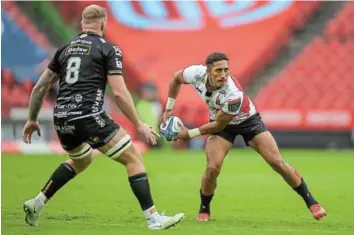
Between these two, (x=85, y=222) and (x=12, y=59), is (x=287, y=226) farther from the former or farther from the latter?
(x=12, y=59)

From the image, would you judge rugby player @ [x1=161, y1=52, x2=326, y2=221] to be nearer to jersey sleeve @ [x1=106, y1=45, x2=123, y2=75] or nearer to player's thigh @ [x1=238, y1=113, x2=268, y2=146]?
player's thigh @ [x1=238, y1=113, x2=268, y2=146]

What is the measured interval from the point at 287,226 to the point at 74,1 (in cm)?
→ 2063

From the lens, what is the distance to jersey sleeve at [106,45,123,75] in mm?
8352

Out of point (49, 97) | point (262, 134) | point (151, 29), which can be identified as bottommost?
point (262, 134)

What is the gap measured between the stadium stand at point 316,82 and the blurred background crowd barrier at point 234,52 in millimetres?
32

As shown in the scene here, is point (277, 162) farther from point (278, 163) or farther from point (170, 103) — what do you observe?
point (170, 103)

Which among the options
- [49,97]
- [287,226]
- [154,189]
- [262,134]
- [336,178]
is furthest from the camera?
[49,97]

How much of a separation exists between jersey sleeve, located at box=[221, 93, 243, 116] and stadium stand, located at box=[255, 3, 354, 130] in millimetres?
17901

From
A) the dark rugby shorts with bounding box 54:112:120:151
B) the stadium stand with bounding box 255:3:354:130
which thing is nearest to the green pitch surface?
the dark rugby shorts with bounding box 54:112:120:151

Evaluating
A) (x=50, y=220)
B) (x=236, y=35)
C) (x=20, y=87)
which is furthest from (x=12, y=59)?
(x=50, y=220)

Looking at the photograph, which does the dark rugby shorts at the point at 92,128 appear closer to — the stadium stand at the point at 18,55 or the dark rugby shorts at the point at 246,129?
the dark rugby shorts at the point at 246,129

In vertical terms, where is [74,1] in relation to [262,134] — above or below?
above

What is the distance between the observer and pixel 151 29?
28484mm

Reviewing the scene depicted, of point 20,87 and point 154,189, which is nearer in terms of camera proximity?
point 154,189
